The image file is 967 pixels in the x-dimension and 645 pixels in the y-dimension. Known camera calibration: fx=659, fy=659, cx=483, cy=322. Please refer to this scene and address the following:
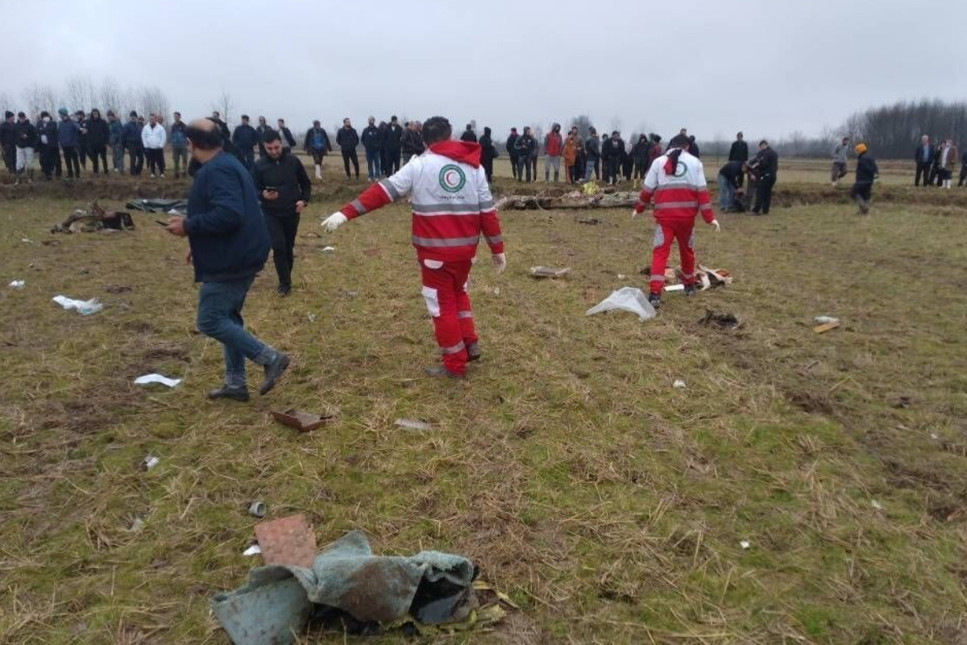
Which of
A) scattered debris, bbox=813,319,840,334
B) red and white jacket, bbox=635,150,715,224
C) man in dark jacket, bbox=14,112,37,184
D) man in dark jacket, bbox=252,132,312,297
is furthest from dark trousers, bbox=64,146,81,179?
scattered debris, bbox=813,319,840,334

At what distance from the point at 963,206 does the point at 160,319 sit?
851 inches

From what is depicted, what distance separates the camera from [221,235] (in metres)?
4.59

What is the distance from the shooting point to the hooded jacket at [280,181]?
25.9 feet

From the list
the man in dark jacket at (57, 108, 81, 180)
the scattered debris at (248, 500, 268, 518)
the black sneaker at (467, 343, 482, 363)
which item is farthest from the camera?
the man in dark jacket at (57, 108, 81, 180)

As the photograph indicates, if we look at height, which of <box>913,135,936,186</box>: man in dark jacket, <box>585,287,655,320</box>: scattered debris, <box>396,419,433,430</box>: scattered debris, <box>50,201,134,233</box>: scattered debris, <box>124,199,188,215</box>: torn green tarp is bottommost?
<box>396,419,433,430</box>: scattered debris

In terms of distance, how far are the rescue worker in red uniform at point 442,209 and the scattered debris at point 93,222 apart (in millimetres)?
10190

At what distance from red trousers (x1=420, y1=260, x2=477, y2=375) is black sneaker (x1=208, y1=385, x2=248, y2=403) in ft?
5.14

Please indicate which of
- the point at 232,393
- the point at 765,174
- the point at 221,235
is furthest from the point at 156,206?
the point at 765,174

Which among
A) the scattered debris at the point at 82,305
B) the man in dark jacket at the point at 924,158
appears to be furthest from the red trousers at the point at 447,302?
the man in dark jacket at the point at 924,158

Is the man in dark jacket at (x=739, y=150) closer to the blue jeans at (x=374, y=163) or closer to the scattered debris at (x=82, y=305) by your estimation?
the blue jeans at (x=374, y=163)

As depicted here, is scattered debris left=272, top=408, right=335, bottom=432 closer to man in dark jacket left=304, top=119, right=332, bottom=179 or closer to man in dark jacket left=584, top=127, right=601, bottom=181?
man in dark jacket left=304, top=119, right=332, bottom=179

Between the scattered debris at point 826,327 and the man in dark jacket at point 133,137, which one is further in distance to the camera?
the man in dark jacket at point 133,137

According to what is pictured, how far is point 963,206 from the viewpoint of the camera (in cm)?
1931

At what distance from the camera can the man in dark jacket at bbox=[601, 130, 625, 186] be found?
74.3ft
